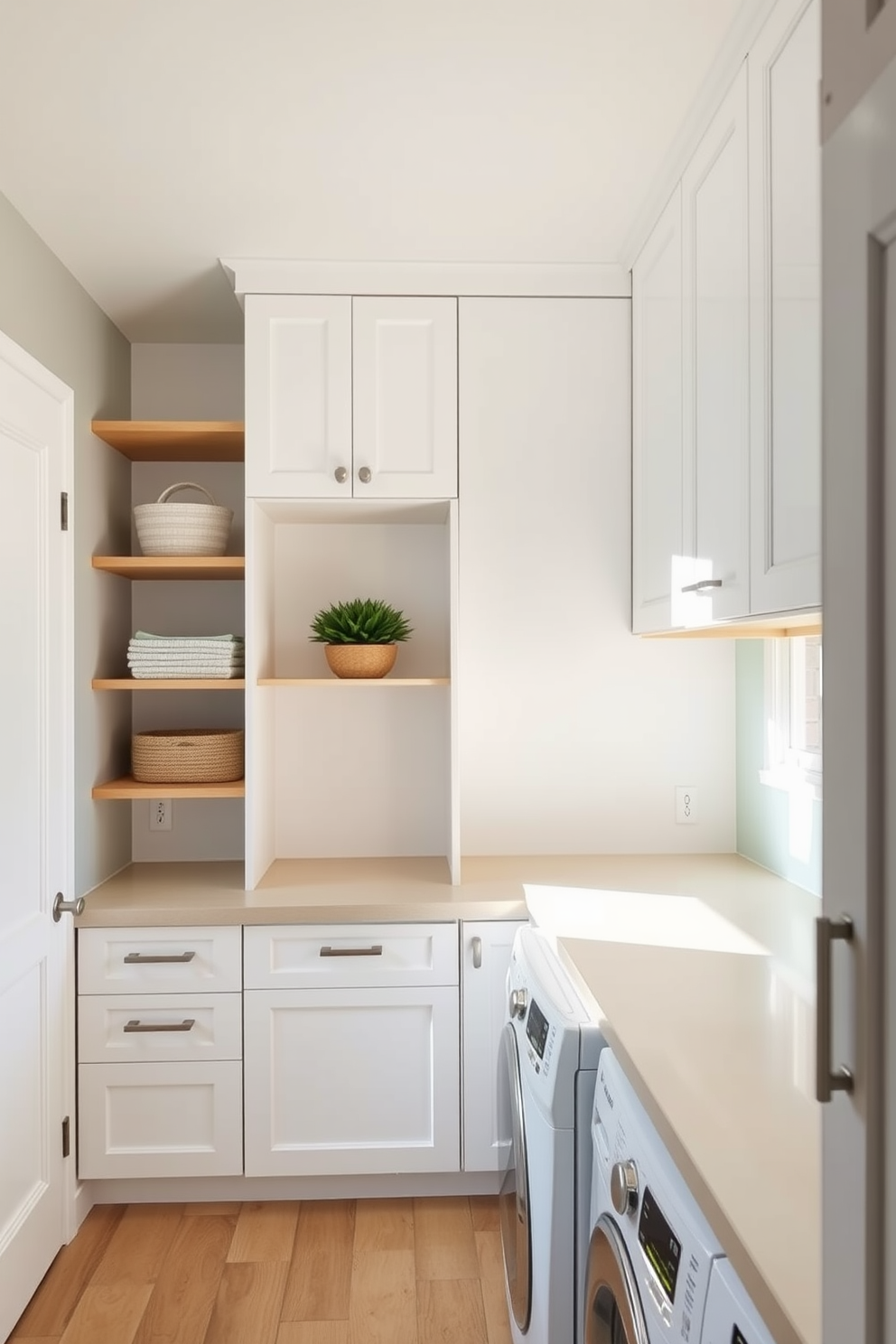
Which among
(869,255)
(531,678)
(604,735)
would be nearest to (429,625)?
(531,678)

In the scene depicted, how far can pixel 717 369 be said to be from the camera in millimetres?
1822

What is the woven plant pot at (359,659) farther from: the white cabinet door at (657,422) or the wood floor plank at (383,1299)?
the wood floor plank at (383,1299)

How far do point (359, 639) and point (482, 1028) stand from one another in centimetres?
105

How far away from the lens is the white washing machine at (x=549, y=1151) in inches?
59.0

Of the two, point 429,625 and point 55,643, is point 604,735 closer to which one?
point 429,625

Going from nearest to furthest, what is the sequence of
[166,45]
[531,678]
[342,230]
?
[166,45]
[342,230]
[531,678]

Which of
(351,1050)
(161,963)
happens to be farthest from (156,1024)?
(351,1050)

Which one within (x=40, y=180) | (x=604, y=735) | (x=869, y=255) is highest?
(x=40, y=180)

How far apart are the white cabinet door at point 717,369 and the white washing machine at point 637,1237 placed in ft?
2.76

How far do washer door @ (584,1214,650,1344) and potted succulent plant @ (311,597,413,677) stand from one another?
154cm

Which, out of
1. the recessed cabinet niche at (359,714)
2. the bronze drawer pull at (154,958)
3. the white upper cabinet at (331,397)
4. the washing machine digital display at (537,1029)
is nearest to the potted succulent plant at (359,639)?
the recessed cabinet niche at (359,714)

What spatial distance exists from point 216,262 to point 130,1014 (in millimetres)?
1906

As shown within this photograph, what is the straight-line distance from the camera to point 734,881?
2.47 metres

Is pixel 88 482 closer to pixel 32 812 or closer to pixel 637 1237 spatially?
pixel 32 812
